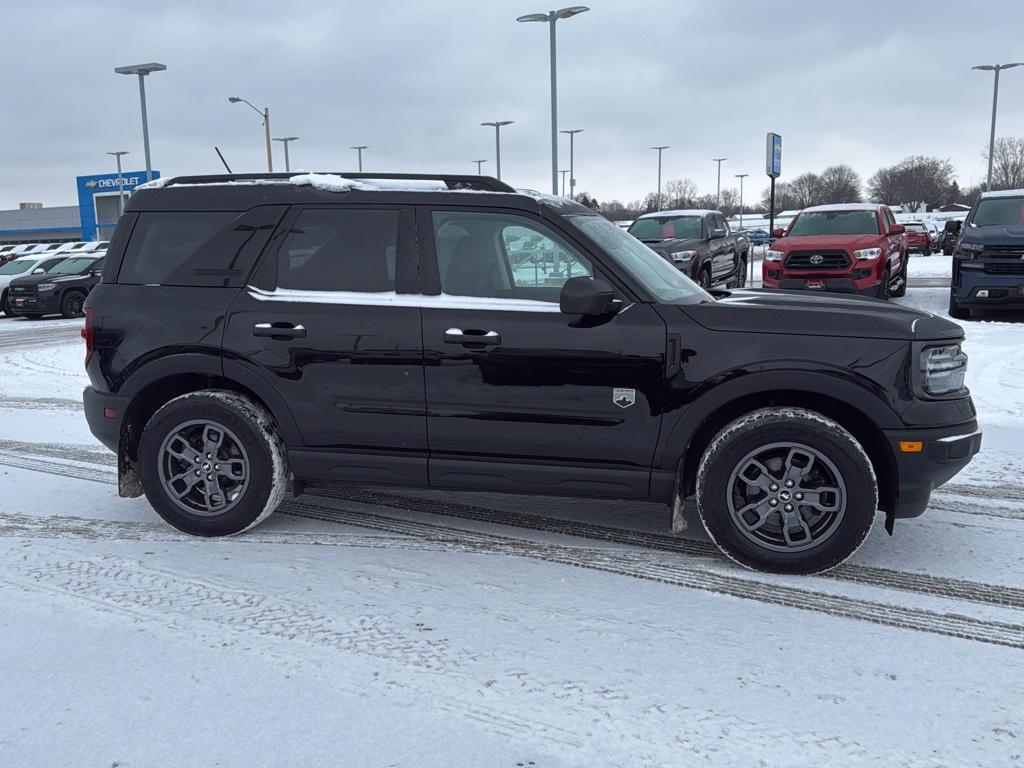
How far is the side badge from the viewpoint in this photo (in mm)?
4133

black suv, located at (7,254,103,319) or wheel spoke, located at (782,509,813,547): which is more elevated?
black suv, located at (7,254,103,319)

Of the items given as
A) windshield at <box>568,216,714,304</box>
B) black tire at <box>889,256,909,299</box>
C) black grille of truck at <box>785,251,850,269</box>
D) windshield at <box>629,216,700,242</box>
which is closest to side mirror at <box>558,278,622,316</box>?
windshield at <box>568,216,714,304</box>

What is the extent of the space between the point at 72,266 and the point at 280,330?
19569mm

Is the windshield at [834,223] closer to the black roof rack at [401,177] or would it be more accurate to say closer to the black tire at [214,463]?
the black roof rack at [401,177]

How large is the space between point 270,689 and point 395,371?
1.76m

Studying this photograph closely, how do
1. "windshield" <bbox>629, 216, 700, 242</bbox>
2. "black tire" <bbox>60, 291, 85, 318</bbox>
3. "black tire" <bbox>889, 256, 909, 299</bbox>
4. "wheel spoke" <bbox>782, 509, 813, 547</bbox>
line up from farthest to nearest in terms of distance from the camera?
"black tire" <bbox>60, 291, 85, 318</bbox>, "windshield" <bbox>629, 216, 700, 242</bbox>, "black tire" <bbox>889, 256, 909, 299</bbox>, "wheel spoke" <bbox>782, 509, 813, 547</bbox>

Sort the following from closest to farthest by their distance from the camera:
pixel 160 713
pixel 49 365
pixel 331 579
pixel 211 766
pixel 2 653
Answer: pixel 211 766 < pixel 160 713 < pixel 2 653 < pixel 331 579 < pixel 49 365

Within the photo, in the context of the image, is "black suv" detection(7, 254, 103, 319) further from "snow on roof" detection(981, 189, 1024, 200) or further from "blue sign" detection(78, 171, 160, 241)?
"blue sign" detection(78, 171, 160, 241)

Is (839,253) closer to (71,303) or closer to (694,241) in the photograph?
(694,241)

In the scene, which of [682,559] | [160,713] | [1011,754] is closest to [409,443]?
[682,559]

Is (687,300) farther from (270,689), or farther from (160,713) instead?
(160,713)

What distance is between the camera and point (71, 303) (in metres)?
20.6

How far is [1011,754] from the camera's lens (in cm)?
265

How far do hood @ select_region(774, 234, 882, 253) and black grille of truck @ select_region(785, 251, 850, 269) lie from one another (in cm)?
8
